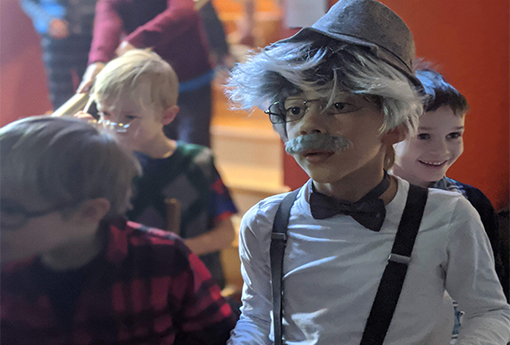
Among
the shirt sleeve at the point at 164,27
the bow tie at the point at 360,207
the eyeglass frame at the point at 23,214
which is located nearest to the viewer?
the eyeglass frame at the point at 23,214

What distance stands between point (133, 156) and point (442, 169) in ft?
1.68

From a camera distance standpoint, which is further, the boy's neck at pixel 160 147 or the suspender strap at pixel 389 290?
the boy's neck at pixel 160 147

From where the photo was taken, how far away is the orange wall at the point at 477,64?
84cm

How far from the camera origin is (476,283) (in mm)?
690

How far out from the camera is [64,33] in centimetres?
95

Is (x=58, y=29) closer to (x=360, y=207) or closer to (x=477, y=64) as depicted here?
(x=360, y=207)

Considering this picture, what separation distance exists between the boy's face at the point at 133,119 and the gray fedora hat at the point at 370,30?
11.8 inches

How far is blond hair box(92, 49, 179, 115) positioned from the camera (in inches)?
33.4

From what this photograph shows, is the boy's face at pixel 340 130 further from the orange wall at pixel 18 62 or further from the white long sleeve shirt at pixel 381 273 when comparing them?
the orange wall at pixel 18 62

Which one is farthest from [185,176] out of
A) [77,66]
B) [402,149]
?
[402,149]

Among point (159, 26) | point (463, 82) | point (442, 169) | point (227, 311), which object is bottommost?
point (227, 311)

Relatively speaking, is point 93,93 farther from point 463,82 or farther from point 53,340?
point 463,82

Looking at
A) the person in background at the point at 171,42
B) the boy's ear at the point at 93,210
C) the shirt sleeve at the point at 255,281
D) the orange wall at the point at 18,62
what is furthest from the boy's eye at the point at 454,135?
the orange wall at the point at 18,62

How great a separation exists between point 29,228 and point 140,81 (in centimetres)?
35
